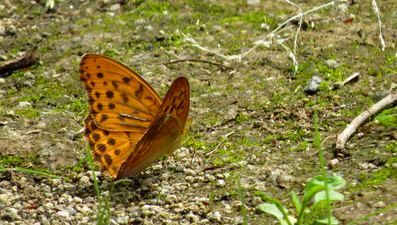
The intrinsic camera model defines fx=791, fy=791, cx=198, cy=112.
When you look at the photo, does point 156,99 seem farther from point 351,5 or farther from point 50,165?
point 351,5

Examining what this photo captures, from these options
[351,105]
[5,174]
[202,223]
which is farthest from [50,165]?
[351,105]

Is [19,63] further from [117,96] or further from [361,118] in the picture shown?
[361,118]

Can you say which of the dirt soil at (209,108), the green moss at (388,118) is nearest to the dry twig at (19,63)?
the dirt soil at (209,108)

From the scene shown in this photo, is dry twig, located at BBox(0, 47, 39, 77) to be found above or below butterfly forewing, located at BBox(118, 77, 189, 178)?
above

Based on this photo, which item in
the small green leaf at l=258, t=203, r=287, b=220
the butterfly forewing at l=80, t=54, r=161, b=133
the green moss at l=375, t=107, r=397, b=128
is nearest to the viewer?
the small green leaf at l=258, t=203, r=287, b=220

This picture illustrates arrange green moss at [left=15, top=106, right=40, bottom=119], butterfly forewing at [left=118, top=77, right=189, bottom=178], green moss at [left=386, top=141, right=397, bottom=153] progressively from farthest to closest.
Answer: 1. green moss at [left=15, top=106, right=40, bottom=119]
2. green moss at [left=386, top=141, right=397, bottom=153]
3. butterfly forewing at [left=118, top=77, right=189, bottom=178]

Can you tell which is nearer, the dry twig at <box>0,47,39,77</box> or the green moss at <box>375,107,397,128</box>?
the green moss at <box>375,107,397,128</box>

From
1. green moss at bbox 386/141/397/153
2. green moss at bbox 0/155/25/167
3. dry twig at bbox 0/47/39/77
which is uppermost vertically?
dry twig at bbox 0/47/39/77

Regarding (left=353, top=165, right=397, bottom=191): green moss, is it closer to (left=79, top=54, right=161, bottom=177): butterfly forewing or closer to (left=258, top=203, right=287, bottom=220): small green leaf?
(left=258, top=203, right=287, bottom=220): small green leaf

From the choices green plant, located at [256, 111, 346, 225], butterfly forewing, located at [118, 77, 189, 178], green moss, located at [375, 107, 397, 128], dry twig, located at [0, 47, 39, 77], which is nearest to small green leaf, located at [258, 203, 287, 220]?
green plant, located at [256, 111, 346, 225]
